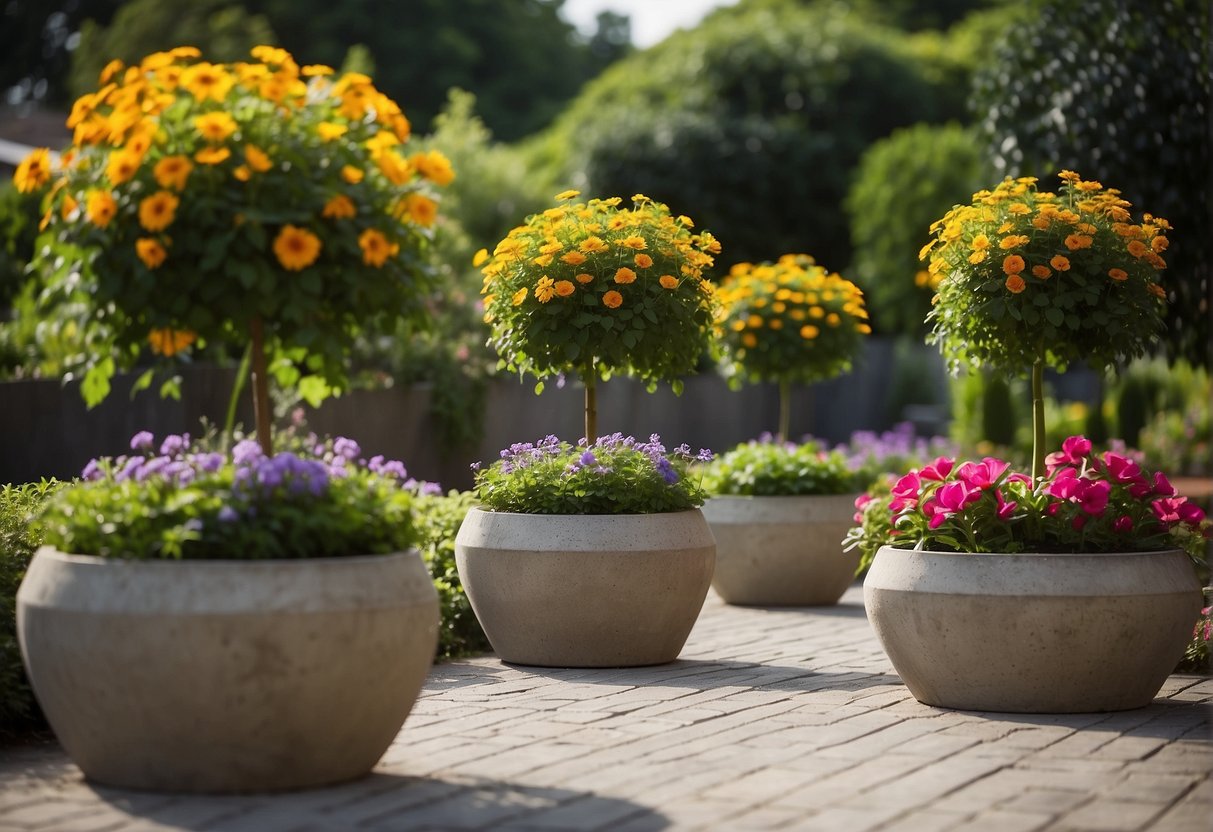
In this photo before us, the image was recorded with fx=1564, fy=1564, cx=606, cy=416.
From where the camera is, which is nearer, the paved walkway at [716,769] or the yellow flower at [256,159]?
the paved walkway at [716,769]

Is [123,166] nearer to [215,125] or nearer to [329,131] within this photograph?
[215,125]

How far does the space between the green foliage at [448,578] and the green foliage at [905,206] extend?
16.1 metres

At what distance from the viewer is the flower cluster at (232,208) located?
15.2 ft

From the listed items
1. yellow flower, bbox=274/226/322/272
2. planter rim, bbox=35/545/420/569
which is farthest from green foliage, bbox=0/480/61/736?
yellow flower, bbox=274/226/322/272

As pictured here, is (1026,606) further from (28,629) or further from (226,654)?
(28,629)

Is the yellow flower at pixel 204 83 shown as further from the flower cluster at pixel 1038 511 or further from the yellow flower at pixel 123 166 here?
the flower cluster at pixel 1038 511

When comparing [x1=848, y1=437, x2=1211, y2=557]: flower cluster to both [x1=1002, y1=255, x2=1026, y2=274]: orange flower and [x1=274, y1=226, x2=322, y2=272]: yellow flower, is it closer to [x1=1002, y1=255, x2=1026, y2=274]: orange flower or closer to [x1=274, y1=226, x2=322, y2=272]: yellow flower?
[x1=1002, y1=255, x2=1026, y2=274]: orange flower

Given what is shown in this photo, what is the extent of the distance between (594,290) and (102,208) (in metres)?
3.22

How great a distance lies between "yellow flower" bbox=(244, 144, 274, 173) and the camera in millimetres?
4633

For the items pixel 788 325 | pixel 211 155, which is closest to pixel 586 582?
pixel 211 155

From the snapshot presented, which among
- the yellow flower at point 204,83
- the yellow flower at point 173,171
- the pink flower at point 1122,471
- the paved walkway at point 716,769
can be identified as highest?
the yellow flower at point 204,83

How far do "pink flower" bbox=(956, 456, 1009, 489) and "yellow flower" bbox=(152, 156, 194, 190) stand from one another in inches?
126

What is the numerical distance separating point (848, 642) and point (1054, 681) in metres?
2.42

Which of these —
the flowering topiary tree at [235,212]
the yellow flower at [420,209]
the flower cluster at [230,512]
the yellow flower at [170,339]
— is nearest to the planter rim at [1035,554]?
the flower cluster at [230,512]
